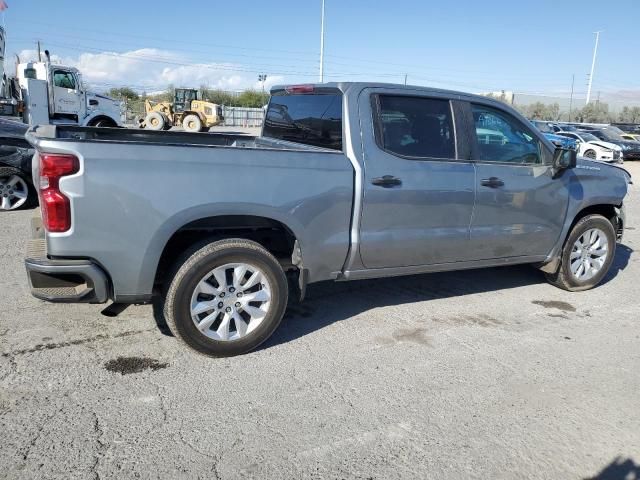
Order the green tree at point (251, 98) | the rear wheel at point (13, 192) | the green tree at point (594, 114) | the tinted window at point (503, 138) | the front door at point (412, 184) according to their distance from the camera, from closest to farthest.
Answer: the front door at point (412, 184)
the tinted window at point (503, 138)
the rear wheel at point (13, 192)
the green tree at point (594, 114)
the green tree at point (251, 98)

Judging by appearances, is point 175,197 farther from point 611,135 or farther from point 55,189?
point 611,135

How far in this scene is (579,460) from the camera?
281 centimetres

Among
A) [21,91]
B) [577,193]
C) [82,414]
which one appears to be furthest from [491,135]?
[21,91]

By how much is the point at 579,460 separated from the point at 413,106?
2820 millimetres

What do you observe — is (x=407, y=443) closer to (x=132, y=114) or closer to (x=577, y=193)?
(x=577, y=193)

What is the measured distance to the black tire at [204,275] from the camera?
11.5 feet

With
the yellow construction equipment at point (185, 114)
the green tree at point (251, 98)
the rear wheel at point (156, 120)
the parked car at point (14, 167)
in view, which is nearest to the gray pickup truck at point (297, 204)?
the parked car at point (14, 167)

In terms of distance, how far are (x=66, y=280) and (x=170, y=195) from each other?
84 centimetres

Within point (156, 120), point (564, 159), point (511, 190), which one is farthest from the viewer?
point (156, 120)

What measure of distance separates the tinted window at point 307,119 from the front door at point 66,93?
16251mm

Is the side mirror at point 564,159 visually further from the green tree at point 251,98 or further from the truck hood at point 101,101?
the green tree at point 251,98

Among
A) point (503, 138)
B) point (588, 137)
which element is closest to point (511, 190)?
point (503, 138)

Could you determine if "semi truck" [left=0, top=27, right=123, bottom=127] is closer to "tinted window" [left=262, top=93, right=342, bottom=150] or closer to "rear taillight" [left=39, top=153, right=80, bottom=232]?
"tinted window" [left=262, top=93, right=342, bottom=150]

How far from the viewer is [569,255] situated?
17.9 ft
